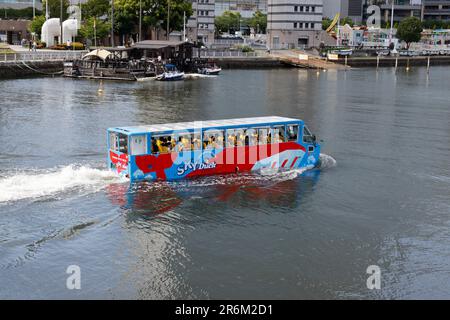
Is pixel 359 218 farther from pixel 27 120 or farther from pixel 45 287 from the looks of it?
pixel 27 120

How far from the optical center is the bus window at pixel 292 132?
32.7 metres

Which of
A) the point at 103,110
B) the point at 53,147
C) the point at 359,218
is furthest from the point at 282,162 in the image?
the point at 103,110

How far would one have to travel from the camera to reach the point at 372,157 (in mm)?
37812

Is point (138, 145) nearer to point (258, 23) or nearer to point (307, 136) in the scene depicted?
point (307, 136)

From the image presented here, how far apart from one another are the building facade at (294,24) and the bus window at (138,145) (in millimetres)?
111820

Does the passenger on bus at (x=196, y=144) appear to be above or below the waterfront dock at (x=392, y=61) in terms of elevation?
below

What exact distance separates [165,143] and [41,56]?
66.5m

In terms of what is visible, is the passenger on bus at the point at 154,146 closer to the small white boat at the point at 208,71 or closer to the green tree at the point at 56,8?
the small white boat at the point at 208,71

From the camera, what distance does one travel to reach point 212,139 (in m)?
31.0

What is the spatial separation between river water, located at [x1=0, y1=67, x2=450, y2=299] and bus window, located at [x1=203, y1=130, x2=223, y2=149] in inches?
61.5

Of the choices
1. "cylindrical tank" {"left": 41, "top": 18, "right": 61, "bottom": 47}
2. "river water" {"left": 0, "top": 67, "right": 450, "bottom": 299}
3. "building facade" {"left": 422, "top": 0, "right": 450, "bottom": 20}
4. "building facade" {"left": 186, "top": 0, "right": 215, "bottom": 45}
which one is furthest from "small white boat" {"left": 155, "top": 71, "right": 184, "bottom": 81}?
"building facade" {"left": 422, "top": 0, "right": 450, "bottom": 20}

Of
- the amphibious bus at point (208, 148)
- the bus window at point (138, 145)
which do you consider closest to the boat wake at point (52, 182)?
the amphibious bus at point (208, 148)

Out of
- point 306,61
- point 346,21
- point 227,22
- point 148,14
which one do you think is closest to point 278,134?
point 148,14

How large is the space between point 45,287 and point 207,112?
122 feet
